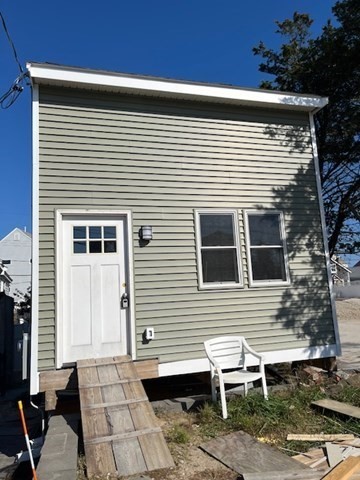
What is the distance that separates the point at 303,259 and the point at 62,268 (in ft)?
13.0

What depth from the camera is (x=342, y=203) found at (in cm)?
1075

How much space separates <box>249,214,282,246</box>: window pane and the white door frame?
2077mm

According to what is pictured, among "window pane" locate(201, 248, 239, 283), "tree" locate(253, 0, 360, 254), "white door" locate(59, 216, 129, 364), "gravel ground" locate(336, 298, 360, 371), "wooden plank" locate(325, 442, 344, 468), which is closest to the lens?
"wooden plank" locate(325, 442, 344, 468)

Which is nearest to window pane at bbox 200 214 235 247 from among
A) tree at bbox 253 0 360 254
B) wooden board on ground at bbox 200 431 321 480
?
wooden board on ground at bbox 200 431 321 480

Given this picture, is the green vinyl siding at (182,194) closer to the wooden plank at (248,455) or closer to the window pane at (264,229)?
the window pane at (264,229)

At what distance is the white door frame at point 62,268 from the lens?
5145 millimetres

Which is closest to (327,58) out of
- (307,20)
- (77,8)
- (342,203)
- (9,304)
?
(307,20)

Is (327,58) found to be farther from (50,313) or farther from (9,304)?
(9,304)

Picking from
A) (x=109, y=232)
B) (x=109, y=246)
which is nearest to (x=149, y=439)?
(x=109, y=246)

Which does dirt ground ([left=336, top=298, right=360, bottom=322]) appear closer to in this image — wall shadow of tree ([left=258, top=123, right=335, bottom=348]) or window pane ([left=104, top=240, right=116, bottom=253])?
wall shadow of tree ([left=258, top=123, right=335, bottom=348])

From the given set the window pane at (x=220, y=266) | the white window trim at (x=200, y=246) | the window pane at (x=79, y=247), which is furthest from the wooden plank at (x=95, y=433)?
the window pane at (x=220, y=266)

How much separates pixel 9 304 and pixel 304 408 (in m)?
7.72

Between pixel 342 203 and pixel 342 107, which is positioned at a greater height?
pixel 342 107

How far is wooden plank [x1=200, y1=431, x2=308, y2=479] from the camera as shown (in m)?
3.37
